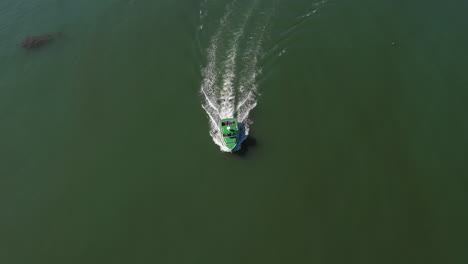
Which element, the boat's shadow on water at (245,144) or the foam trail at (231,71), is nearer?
the boat's shadow on water at (245,144)

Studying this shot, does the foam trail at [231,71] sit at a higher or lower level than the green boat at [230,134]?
higher

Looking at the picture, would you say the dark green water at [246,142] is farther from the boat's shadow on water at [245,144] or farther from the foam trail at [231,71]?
the foam trail at [231,71]

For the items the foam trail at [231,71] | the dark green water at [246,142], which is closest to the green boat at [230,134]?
the foam trail at [231,71]

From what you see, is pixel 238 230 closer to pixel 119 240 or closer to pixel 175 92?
pixel 119 240

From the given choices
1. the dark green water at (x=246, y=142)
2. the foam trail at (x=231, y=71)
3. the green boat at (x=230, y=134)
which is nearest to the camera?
the dark green water at (x=246, y=142)

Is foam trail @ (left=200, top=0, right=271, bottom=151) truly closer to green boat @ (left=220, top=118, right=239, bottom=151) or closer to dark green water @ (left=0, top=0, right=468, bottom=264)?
dark green water @ (left=0, top=0, right=468, bottom=264)

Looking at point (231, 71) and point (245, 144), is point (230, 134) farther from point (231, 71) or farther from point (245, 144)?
point (231, 71)

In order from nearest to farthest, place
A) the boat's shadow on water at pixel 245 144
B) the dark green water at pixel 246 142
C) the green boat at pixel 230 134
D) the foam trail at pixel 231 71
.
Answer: the dark green water at pixel 246 142 → the green boat at pixel 230 134 → the boat's shadow on water at pixel 245 144 → the foam trail at pixel 231 71

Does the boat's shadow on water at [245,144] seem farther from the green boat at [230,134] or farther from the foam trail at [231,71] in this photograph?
the green boat at [230,134]

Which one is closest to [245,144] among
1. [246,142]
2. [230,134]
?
[246,142]
